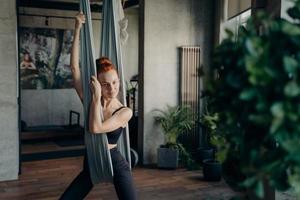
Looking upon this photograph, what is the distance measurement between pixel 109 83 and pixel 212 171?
2592 millimetres

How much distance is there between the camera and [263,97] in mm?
1037

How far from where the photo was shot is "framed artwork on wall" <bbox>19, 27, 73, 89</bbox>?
26.1 ft

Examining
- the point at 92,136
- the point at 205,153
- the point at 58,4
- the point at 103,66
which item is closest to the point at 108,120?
the point at 92,136

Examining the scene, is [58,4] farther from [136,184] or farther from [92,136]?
[92,136]

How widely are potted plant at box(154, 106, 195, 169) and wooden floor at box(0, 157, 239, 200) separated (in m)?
0.16

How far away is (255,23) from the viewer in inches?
47.2

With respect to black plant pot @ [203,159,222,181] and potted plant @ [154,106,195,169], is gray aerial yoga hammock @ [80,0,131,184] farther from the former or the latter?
potted plant @ [154,106,195,169]

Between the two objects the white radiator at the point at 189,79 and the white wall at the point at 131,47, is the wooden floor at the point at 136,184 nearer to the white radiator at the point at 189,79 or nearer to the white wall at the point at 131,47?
the white radiator at the point at 189,79

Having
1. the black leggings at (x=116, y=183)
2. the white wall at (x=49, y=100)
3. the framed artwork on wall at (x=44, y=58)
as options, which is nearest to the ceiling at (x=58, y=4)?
the white wall at (x=49, y=100)

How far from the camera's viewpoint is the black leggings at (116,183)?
2484 millimetres

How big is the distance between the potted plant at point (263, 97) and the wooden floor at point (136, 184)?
10.1 ft

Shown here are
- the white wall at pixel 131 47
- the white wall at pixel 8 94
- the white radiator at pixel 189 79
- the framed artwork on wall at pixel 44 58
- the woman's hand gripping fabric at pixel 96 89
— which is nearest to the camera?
the woman's hand gripping fabric at pixel 96 89

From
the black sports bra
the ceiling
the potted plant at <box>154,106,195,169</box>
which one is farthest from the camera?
the ceiling

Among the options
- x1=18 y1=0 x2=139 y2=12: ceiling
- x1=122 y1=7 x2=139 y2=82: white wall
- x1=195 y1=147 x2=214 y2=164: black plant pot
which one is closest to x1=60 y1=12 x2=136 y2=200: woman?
x1=195 y1=147 x2=214 y2=164: black plant pot
